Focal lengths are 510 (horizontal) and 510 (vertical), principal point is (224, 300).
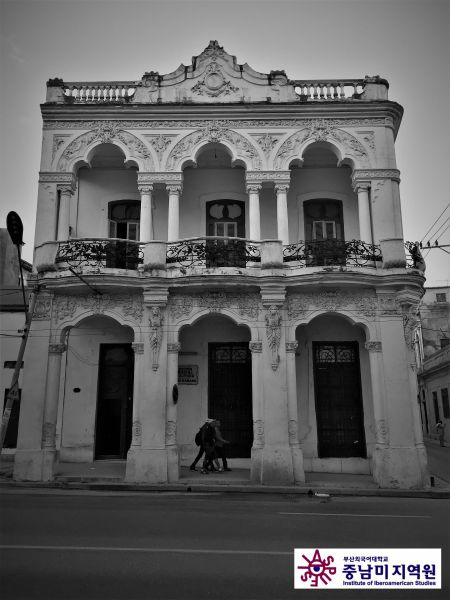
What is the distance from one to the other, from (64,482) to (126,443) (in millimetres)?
3061

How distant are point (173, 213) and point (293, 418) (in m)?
7.04

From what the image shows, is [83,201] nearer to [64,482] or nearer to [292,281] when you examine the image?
[292,281]

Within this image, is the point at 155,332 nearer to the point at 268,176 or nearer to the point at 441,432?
the point at 268,176

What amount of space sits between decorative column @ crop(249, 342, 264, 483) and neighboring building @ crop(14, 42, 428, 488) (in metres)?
0.04

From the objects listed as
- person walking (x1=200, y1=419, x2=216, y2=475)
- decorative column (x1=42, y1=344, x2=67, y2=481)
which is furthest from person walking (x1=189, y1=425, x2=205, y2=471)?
decorative column (x1=42, y1=344, x2=67, y2=481)

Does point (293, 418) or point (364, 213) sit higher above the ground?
Answer: point (364, 213)

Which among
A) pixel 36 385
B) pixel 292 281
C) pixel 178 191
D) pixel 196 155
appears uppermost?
pixel 196 155

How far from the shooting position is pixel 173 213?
15.6 meters

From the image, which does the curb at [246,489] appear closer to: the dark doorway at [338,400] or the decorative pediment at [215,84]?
the dark doorway at [338,400]

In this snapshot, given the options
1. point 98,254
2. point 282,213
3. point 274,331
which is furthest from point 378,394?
point 98,254

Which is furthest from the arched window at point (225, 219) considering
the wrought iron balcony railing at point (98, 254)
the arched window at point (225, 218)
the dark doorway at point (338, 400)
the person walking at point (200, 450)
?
the person walking at point (200, 450)

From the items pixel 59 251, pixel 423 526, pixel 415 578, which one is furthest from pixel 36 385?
pixel 415 578

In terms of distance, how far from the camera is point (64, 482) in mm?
13211

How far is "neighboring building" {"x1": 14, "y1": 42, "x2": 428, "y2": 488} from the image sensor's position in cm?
1416
